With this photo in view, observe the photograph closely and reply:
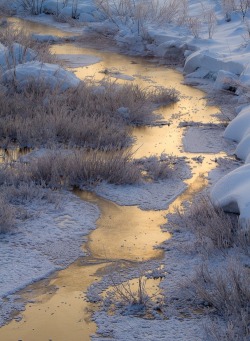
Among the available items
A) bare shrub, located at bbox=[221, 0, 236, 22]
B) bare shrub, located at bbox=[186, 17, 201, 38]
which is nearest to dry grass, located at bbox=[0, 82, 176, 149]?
bare shrub, located at bbox=[186, 17, 201, 38]

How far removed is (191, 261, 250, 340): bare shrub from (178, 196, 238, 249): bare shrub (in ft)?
1.62

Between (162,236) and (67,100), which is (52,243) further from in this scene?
(67,100)

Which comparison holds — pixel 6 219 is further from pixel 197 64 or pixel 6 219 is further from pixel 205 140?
pixel 197 64

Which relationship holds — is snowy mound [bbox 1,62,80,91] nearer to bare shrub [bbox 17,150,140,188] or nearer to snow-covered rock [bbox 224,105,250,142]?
snow-covered rock [bbox 224,105,250,142]

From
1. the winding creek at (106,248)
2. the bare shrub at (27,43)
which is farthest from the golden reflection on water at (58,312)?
the bare shrub at (27,43)

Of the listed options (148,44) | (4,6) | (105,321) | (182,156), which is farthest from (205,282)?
(4,6)

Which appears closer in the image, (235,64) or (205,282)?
(205,282)

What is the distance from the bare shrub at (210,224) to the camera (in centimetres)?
530

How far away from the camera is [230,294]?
14.4 ft

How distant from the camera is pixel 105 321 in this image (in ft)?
14.5

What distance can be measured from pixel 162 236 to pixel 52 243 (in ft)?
2.98

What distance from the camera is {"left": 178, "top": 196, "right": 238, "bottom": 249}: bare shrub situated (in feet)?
17.4

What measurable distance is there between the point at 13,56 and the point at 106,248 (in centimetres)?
527

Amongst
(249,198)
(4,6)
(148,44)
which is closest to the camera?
(249,198)
